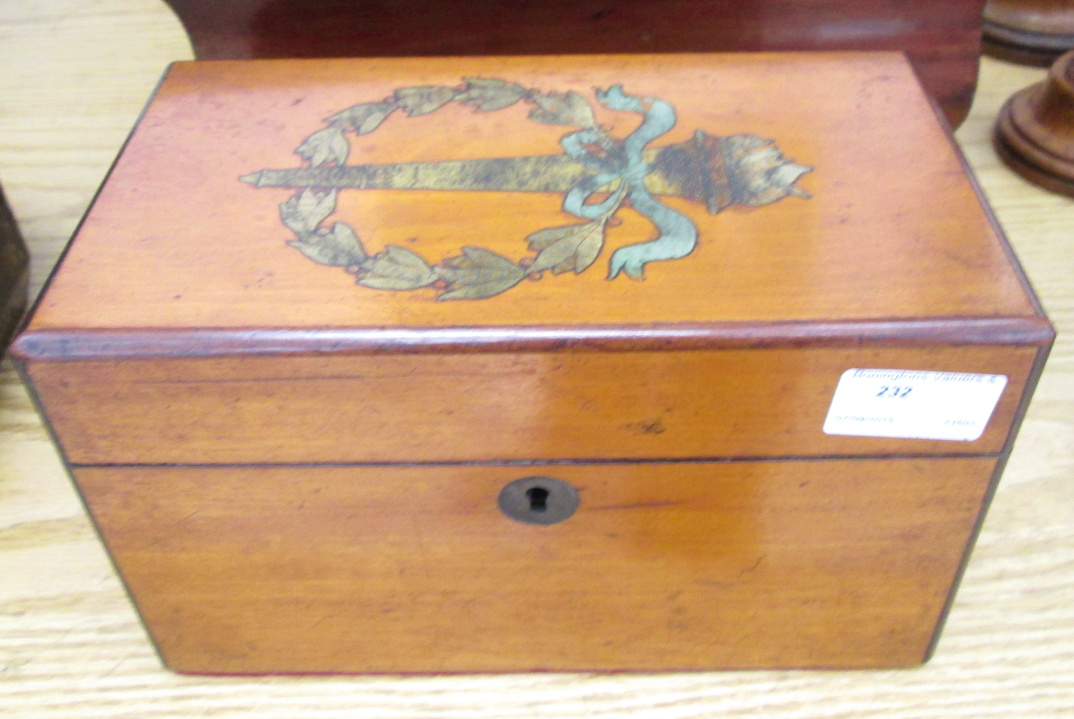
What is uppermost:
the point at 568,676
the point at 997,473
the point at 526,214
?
the point at 526,214

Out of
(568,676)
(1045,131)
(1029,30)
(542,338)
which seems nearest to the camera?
(542,338)

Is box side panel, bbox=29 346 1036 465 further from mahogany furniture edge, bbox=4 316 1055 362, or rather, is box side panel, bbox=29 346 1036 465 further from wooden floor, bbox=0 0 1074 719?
wooden floor, bbox=0 0 1074 719

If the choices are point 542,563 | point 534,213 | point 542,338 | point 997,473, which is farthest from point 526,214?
point 997,473

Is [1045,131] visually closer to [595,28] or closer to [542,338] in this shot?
[595,28]

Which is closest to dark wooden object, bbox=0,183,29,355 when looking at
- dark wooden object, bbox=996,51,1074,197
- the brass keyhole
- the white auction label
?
the brass keyhole

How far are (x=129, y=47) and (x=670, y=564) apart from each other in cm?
130

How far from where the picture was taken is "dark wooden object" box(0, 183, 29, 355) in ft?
3.24

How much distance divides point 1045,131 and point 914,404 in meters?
0.79

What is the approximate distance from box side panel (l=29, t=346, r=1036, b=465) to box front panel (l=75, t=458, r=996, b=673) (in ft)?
0.06

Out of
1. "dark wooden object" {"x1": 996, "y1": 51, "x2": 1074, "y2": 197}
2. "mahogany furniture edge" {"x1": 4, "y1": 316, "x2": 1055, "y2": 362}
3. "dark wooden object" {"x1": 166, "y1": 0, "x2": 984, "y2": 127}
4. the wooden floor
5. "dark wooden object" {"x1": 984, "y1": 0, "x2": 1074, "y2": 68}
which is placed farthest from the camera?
"dark wooden object" {"x1": 984, "y1": 0, "x2": 1074, "y2": 68}

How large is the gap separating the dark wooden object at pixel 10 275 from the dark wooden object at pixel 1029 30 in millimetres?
1290

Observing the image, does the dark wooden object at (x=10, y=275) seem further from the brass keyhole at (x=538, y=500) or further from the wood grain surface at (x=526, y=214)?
the brass keyhole at (x=538, y=500)

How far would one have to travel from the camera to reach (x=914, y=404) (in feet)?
1.90

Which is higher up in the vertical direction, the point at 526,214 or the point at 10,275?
the point at 526,214
